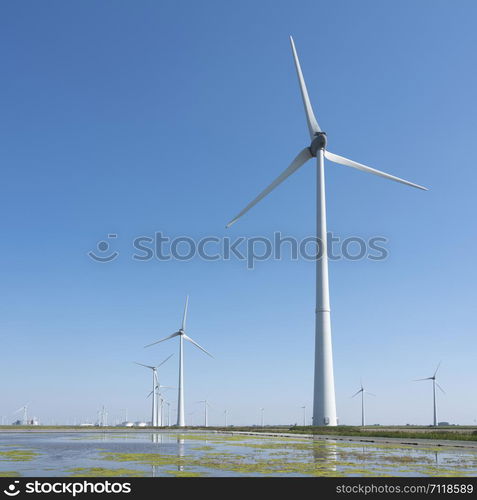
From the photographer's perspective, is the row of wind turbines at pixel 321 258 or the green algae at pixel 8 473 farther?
the row of wind turbines at pixel 321 258

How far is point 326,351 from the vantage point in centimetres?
6669

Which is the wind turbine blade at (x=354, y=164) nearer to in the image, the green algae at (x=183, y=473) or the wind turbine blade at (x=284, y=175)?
the wind turbine blade at (x=284, y=175)

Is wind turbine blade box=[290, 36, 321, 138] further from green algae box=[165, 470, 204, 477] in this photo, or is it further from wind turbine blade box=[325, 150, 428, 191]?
green algae box=[165, 470, 204, 477]

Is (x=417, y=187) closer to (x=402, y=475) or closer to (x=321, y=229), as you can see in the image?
(x=321, y=229)

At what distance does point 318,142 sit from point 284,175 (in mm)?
6758

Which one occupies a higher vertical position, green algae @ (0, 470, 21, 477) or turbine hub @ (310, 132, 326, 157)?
turbine hub @ (310, 132, 326, 157)

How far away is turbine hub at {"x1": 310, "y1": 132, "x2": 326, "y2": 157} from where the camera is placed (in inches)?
3127

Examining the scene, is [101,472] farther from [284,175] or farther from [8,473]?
[284,175]

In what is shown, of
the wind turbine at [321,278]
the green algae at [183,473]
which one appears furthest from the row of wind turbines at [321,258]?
the green algae at [183,473]

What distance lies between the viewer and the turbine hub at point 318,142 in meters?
79.4

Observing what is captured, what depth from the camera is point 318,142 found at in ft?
261

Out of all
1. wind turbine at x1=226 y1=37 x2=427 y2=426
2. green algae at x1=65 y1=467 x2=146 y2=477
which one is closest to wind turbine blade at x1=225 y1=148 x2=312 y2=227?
wind turbine at x1=226 y1=37 x2=427 y2=426

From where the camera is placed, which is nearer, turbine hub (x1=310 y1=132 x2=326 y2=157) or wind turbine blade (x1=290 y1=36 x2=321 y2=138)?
turbine hub (x1=310 y1=132 x2=326 y2=157)

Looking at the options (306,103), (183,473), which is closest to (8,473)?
(183,473)
